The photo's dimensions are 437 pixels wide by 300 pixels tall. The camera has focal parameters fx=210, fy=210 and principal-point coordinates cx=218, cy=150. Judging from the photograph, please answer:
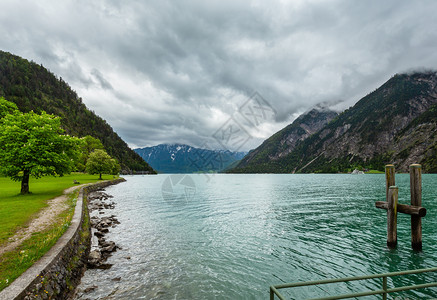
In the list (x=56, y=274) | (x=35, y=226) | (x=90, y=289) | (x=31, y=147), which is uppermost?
(x=31, y=147)

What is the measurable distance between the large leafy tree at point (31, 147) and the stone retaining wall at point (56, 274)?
19.5 metres

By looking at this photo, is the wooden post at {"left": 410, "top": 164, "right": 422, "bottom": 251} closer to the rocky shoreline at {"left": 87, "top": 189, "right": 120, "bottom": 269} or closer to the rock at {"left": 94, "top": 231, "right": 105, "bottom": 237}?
the rocky shoreline at {"left": 87, "top": 189, "right": 120, "bottom": 269}

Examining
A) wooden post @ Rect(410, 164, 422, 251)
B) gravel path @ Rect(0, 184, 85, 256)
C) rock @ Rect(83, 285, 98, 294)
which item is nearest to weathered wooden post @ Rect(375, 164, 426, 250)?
wooden post @ Rect(410, 164, 422, 251)

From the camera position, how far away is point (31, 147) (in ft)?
94.0

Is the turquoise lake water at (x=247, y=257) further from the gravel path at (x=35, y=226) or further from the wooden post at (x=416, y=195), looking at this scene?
the gravel path at (x=35, y=226)

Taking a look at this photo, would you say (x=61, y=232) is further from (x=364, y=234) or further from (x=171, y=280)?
(x=364, y=234)

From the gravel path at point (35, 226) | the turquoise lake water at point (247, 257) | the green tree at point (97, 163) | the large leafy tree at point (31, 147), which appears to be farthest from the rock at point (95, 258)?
the green tree at point (97, 163)

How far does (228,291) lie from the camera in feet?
39.2

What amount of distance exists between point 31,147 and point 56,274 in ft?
85.5

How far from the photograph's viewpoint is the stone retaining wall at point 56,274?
7956mm

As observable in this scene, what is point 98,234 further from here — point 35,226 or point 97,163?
point 97,163

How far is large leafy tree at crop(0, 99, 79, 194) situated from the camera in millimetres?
28266

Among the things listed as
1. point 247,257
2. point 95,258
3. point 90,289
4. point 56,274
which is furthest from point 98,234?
point 247,257

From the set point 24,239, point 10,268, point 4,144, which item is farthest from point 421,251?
point 4,144
